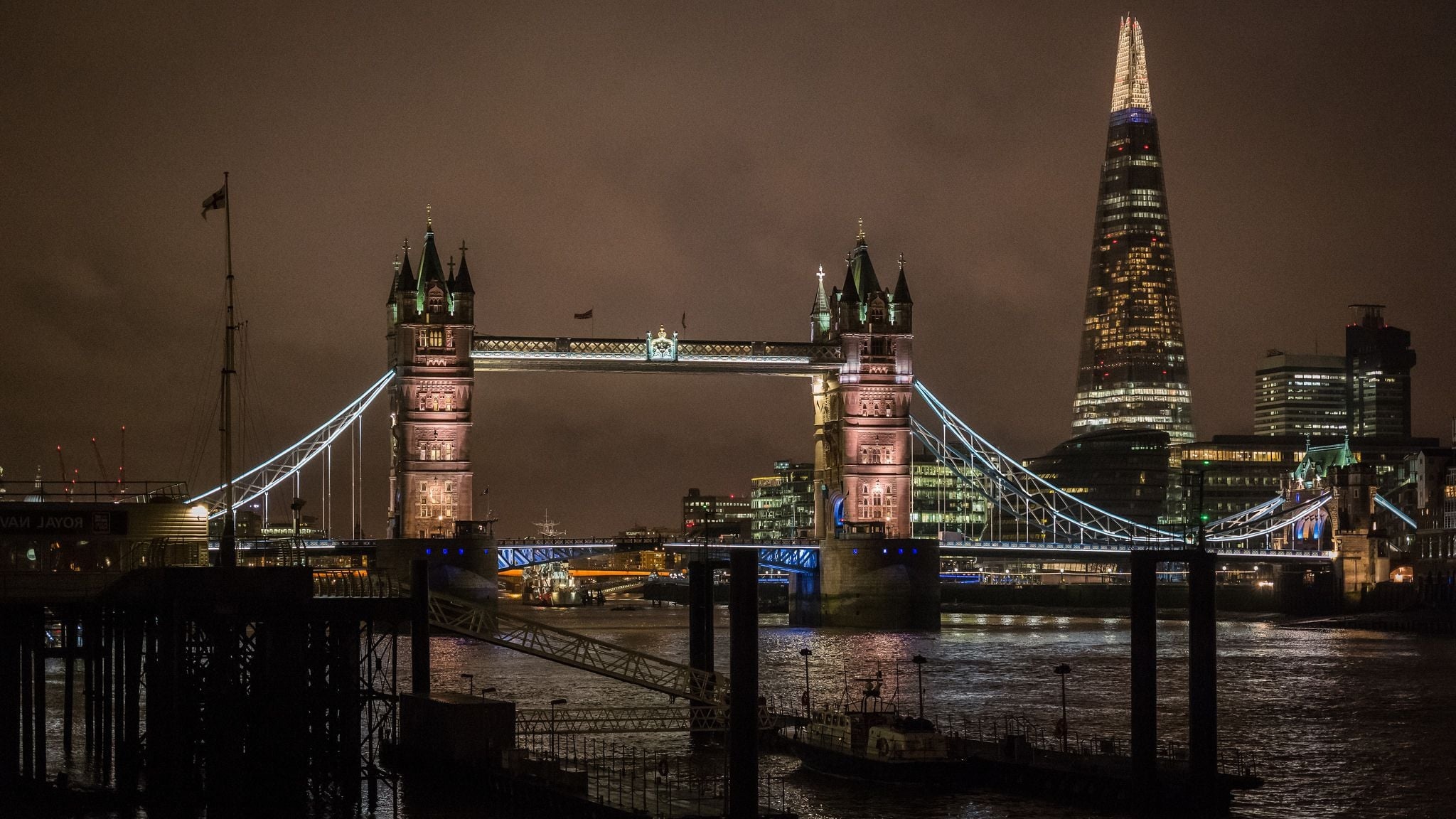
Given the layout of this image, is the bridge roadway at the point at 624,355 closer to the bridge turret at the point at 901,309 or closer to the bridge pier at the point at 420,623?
the bridge turret at the point at 901,309

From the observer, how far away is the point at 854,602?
440 ft

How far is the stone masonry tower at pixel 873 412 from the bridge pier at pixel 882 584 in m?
6.60

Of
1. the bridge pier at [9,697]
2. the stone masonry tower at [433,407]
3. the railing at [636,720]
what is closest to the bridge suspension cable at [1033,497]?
the stone masonry tower at [433,407]

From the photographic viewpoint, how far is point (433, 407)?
445ft

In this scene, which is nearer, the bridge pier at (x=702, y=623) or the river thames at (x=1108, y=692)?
the river thames at (x=1108, y=692)

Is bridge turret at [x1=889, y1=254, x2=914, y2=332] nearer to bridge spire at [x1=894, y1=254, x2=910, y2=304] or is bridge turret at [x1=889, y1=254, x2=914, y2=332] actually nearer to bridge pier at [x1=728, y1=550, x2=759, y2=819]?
bridge spire at [x1=894, y1=254, x2=910, y2=304]

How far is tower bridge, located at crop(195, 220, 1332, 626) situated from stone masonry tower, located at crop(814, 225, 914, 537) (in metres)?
0.10

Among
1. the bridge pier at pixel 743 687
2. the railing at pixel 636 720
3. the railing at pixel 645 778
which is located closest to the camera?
the bridge pier at pixel 743 687

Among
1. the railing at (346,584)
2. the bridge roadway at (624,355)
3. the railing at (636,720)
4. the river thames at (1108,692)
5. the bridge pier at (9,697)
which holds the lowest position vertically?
the river thames at (1108,692)

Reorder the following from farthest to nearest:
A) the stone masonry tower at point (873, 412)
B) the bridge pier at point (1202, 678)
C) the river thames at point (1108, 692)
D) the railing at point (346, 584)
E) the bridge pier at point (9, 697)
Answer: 1. the stone masonry tower at point (873, 412)
2. the river thames at point (1108, 692)
3. the railing at point (346, 584)
4. the bridge pier at point (9, 697)
5. the bridge pier at point (1202, 678)

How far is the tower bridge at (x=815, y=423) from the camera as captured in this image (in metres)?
134

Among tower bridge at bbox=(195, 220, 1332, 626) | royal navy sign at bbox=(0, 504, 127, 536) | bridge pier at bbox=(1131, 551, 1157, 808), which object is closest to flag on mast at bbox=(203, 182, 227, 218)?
royal navy sign at bbox=(0, 504, 127, 536)

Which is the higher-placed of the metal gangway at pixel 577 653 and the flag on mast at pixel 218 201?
the flag on mast at pixel 218 201

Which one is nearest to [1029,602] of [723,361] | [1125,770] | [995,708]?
[723,361]
